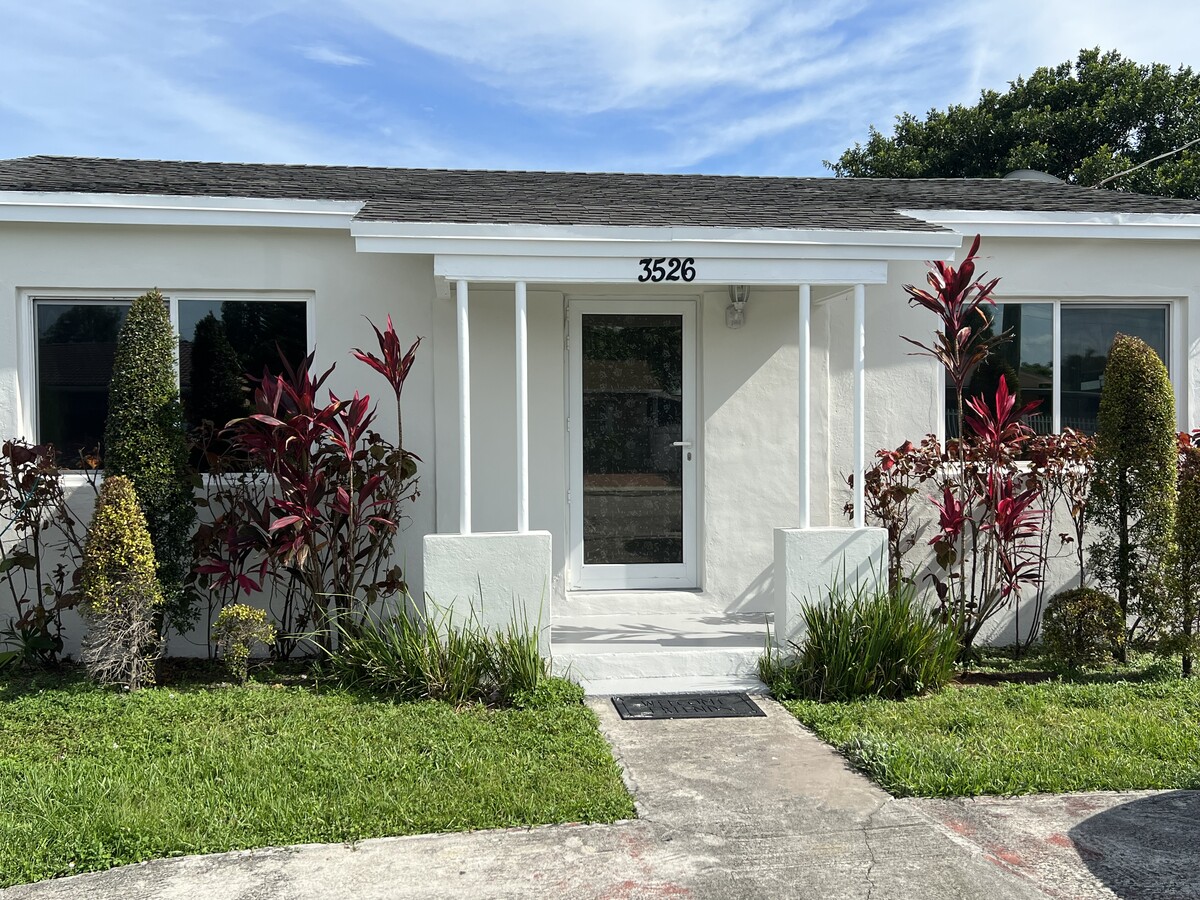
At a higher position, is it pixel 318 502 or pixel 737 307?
pixel 737 307

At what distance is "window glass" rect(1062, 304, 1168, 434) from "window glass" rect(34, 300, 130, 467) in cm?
781

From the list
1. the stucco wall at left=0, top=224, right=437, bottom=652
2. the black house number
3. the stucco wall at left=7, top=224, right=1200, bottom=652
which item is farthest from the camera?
the stucco wall at left=7, top=224, right=1200, bottom=652

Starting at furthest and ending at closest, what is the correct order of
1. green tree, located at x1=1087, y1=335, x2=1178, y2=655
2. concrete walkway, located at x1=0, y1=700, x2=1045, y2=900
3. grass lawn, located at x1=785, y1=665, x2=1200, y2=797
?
green tree, located at x1=1087, y1=335, x2=1178, y2=655 → grass lawn, located at x1=785, y1=665, x2=1200, y2=797 → concrete walkway, located at x1=0, y1=700, x2=1045, y2=900

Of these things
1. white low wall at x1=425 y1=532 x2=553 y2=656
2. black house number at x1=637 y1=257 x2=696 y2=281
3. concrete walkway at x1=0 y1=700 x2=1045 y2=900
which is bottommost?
concrete walkway at x1=0 y1=700 x2=1045 y2=900

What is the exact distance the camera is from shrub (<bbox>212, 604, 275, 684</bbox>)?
19.9ft

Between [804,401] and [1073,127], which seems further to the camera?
[1073,127]

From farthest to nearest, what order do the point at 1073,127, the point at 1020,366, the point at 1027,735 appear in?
the point at 1073,127 < the point at 1020,366 < the point at 1027,735

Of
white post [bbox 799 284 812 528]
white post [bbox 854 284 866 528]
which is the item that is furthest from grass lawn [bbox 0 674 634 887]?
white post [bbox 854 284 866 528]

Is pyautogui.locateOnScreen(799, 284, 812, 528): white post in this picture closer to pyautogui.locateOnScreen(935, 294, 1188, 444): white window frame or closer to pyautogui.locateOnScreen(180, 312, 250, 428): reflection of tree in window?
pyautogui.locateOnScreen(935, 294, 1188, 444): white window frame

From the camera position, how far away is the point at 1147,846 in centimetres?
386

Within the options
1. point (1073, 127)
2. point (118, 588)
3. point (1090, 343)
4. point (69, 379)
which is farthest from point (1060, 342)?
point (1073, 127)

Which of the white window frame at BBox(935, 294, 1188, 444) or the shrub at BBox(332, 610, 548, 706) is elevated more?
the white window frame at BBox(935, 294, 1188, 444)

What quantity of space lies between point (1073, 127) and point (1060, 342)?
19.3 meters

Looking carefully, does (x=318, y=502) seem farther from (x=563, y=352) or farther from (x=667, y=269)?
(x=667, y=269)
